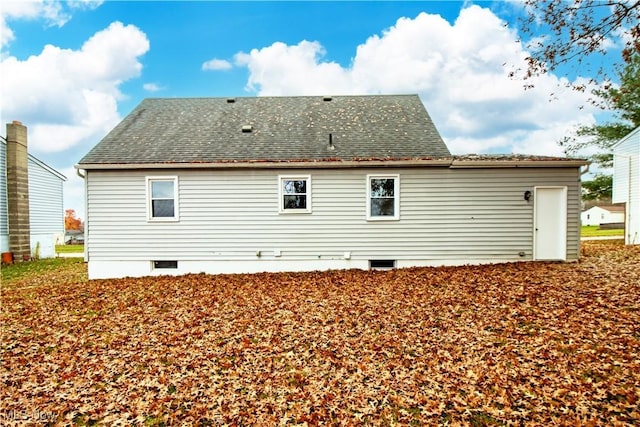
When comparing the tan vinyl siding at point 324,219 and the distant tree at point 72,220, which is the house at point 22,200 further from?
the distant tree at point 72,220

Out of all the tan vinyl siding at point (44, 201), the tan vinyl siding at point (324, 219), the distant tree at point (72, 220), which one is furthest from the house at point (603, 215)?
the distant tree at point (72, 220)

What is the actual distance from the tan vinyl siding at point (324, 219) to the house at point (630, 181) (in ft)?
26.7

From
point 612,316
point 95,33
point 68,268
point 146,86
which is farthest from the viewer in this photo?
point 146,86

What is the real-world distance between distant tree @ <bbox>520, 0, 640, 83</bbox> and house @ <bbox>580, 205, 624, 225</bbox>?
61.3 meters

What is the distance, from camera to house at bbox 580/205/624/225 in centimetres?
5266

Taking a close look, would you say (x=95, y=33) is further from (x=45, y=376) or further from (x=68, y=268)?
(x=45, y=376)

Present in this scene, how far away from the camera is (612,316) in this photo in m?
5.41

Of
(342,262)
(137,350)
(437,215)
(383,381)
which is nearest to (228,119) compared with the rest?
(342,262)

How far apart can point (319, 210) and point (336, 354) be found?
19.4 feet

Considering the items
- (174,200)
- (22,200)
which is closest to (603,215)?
(174,200)

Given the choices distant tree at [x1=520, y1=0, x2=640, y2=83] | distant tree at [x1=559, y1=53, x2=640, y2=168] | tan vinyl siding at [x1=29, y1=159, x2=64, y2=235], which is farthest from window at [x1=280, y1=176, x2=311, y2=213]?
distant tree at [x1=559, y1=53, x2=640, y2=168]

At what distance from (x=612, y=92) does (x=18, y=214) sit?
28.6 meters

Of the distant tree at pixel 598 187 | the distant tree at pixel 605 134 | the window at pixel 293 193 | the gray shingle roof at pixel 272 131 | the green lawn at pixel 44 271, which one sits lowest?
the green lawn at pixel 44 271

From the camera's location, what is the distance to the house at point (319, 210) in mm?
9945
